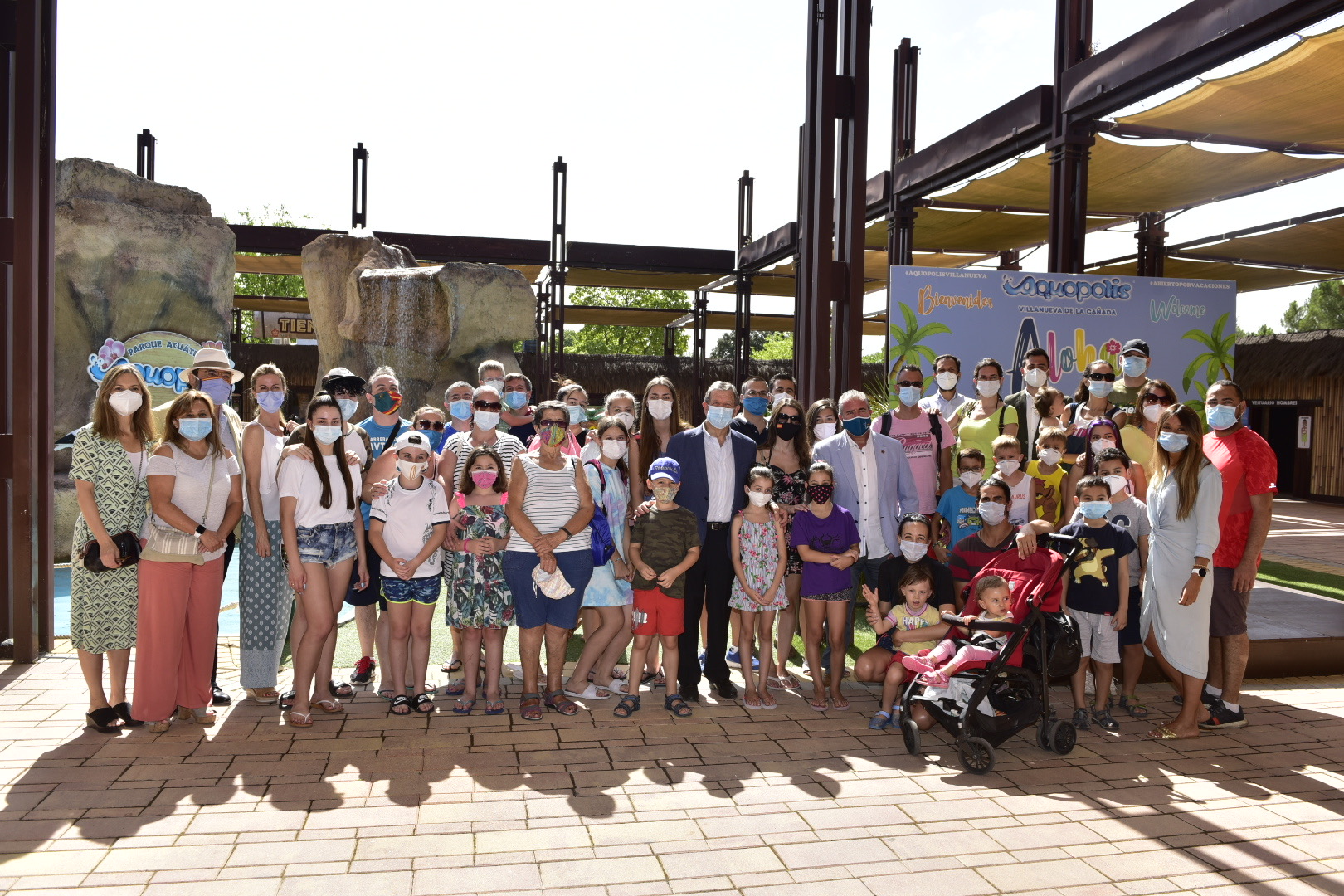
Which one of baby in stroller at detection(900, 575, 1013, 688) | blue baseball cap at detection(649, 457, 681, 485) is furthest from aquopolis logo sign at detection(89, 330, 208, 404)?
baby in stroller at detection(900, 575, 1013, 688)

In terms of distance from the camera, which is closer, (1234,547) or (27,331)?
(1234,547)

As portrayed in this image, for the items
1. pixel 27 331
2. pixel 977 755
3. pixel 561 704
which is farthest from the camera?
pixel 27 331

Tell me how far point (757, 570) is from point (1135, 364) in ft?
9.39

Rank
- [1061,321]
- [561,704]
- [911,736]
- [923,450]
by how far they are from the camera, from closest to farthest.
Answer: [911,736] → [561,704] → [923,450] → [1061,321]

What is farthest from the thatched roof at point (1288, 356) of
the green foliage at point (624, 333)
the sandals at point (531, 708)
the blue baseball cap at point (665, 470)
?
the green foliage at point (624, 333)

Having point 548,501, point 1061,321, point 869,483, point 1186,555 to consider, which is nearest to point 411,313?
point 1061,321

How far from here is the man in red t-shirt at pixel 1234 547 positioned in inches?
201

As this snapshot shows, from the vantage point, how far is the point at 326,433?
483 centimetres

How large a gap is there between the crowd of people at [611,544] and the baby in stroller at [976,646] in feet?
0.06

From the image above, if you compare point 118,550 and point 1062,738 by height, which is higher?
point 118,550

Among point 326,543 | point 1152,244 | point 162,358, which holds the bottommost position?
point 326,543

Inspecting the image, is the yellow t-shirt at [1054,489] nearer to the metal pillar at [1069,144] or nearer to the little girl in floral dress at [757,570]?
the little girl in floral dress at [757,570]

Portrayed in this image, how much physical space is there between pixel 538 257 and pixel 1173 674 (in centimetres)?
1304

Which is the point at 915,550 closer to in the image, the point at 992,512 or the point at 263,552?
the point at 992,512
